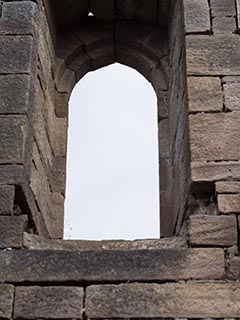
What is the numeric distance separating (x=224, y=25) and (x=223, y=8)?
17 centimetres

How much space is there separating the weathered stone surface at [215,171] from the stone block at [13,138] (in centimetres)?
120

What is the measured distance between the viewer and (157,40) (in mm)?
7672

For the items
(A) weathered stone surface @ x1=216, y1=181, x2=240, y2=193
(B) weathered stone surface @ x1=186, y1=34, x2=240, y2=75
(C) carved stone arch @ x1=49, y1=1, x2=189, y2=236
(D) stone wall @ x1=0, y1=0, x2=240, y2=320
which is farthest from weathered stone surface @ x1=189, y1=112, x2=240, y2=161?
(C) carved stone arch @ x1=49, y1=1, x2=189, y2=236

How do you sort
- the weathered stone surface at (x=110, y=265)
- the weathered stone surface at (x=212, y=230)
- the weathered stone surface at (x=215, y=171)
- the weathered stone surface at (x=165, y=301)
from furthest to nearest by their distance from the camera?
the weathered stone surface at (x=215, y=171) → the weathered stone surface at (x=212, y=230) → the weathered stone surface at (x=110, y=265) → the weathered stone surface at (x=165, y=301)

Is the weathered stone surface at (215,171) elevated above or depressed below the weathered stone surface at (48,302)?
above

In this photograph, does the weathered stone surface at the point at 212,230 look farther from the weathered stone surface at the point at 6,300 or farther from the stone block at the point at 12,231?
the weathered stone surface at the point at 6,300

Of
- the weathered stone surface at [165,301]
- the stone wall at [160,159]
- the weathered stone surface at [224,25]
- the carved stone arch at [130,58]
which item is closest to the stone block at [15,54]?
the stone wall at [160,159]

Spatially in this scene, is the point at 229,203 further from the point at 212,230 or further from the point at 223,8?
the point at 223,8

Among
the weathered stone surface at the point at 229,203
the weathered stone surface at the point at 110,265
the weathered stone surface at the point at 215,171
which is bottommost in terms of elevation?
the weathered stone surface at the point at 110,265

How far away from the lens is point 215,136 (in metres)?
6.06

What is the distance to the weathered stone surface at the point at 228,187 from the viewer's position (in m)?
5.85

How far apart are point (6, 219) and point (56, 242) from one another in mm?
614

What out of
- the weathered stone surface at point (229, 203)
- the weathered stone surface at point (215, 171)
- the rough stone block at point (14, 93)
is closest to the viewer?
the weathered stone surface at point (229, 203)

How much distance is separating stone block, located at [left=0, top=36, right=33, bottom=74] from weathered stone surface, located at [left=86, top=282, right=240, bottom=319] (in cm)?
185
